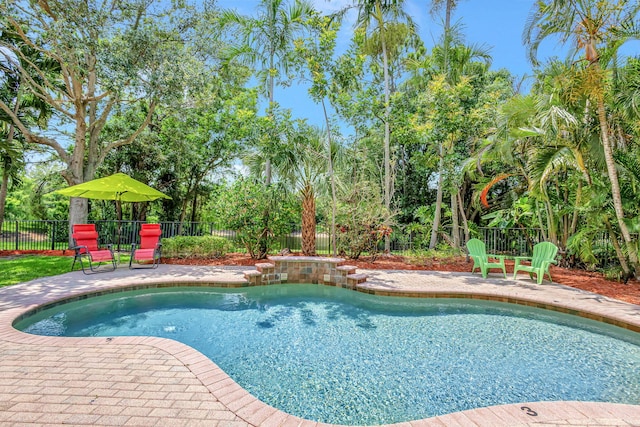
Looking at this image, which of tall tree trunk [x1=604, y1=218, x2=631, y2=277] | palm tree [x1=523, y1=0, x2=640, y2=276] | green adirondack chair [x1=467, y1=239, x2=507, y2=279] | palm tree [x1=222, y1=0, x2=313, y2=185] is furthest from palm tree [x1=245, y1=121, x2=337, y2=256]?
tall tree trunk [x1=604, y1=218, x2=631, y2=277]

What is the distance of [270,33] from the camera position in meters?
12.4

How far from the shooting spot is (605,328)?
5.25m

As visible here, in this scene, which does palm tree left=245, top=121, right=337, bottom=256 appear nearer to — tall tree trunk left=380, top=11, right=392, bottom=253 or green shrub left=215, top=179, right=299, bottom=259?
green shrub left=215, top=179, right=299, bottom=259

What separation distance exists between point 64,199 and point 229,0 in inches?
665

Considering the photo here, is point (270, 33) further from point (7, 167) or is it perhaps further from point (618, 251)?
point (618, 251)

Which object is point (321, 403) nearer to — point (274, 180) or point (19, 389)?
point (19, 389)

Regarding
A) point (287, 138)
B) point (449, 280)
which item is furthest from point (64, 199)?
point (449, 280)

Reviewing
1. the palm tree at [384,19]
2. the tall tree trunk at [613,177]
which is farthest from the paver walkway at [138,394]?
the palm tree at [384,19]

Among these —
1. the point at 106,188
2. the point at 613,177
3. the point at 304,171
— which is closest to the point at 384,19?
the point at 304,171

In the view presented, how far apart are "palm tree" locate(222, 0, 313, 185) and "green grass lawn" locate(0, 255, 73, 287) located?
6.78 meters

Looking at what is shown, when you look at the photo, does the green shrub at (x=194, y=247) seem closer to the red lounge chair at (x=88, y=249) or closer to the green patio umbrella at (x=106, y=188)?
the green patio umbrella at (x=106, y=188)

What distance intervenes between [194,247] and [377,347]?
8143 mm

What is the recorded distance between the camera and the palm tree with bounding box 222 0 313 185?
12133mm

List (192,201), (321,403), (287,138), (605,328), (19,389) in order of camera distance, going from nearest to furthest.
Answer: (19,389) < (321,403) < (605,328) < (287,138) < (192,201)
